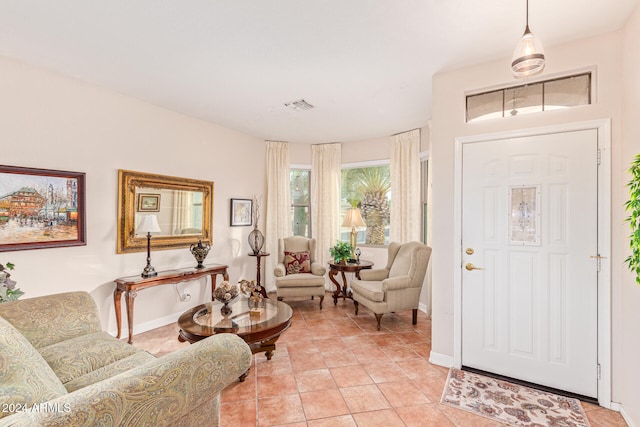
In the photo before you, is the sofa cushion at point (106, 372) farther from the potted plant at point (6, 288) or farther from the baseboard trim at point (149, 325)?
the baseboard trim at point (149, 325)

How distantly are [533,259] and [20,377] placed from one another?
10.1 feet

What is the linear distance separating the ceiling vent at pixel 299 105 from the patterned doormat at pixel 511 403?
123 inches

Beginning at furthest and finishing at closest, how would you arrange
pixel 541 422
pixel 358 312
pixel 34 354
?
pixel 358 312, pixel 541 422, pixel 34 354

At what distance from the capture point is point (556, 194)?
2.32 m

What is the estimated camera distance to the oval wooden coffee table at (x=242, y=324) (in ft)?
7.63

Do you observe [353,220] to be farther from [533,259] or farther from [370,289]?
[533,259]

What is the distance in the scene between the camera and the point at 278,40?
2320 mm

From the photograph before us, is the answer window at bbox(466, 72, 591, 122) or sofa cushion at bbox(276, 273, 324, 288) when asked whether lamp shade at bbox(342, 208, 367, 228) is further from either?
window at bbox(466, 72, 591, 122)

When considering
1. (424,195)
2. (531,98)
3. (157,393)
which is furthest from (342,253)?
(157,393)

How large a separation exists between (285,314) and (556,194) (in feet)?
7.83

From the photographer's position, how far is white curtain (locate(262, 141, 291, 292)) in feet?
17.1

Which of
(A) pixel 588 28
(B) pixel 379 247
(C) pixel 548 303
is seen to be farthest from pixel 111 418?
(B) pixel 379 247

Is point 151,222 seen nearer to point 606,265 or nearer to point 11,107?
point 11,107

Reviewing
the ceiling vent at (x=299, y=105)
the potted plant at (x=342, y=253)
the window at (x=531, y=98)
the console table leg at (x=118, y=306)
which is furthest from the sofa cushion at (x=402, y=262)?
the console table leg at (x=118, y=306)
